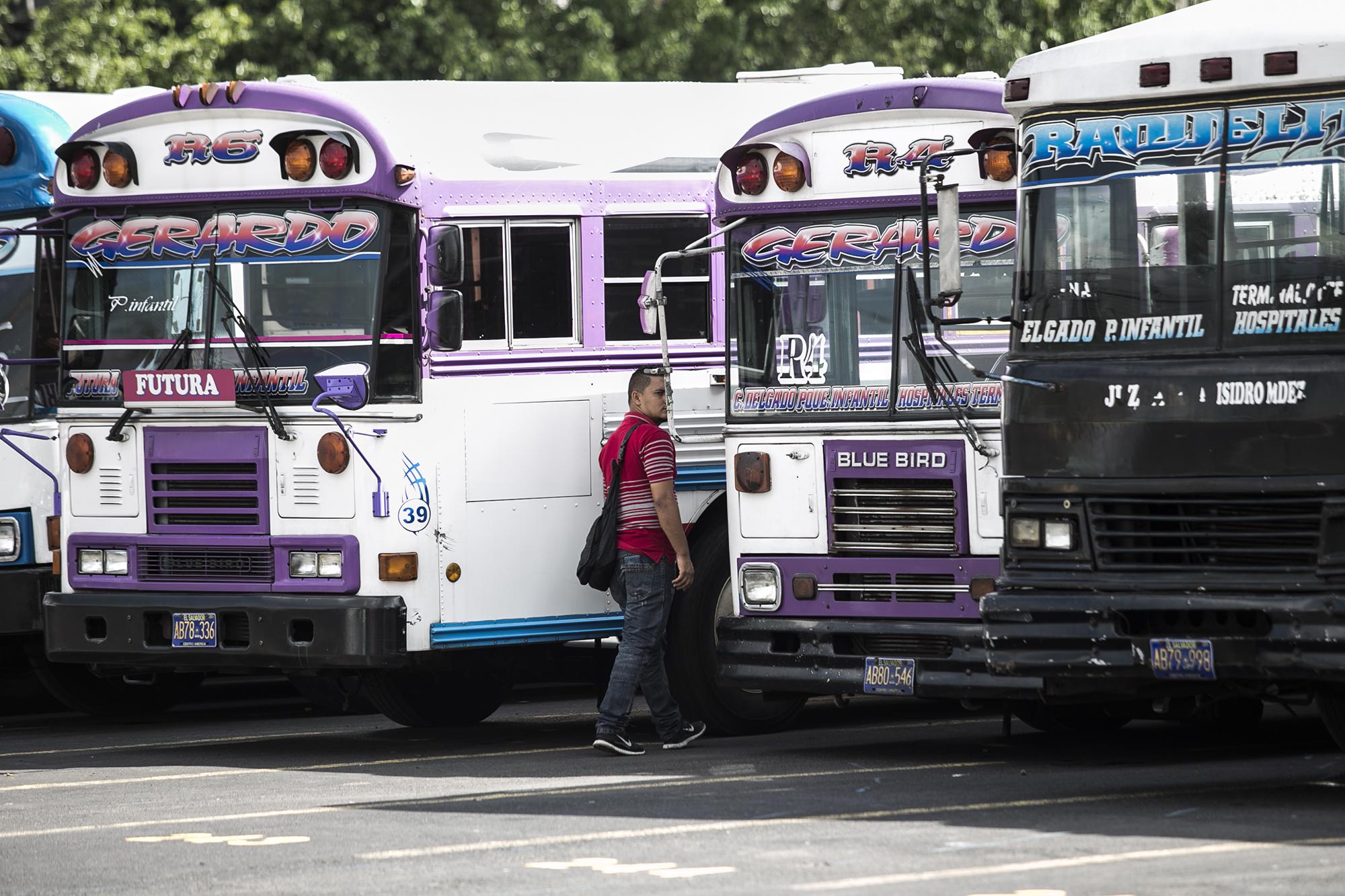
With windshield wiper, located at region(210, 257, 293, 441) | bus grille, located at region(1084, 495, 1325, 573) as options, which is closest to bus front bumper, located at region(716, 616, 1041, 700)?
bus grille, located at region(1084, 495, 1325, 573)

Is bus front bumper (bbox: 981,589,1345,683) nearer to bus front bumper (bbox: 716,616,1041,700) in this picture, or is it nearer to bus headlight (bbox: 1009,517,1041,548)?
bus headlight (bbox: 1009,517,1041,548)

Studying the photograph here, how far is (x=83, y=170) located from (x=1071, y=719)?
5580mm

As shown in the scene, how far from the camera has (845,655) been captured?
11289 mm

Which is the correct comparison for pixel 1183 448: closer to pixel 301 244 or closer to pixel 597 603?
pixel 597 603

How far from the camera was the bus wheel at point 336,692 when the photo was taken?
1346 centimetres

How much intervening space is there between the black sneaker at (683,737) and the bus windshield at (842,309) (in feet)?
5.02

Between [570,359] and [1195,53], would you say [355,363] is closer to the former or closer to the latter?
[570,359]

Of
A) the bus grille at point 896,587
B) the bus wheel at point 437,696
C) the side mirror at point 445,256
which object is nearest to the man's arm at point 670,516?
the bus grille at point 896,587

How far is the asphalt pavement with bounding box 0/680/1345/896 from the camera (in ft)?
Result: 26.9

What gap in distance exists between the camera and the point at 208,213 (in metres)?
12.1

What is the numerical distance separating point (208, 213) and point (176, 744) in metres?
2.76

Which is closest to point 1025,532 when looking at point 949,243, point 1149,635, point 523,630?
point 1149,635

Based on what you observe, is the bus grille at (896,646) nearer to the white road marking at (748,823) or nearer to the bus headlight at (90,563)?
the white road marking at (748,823)

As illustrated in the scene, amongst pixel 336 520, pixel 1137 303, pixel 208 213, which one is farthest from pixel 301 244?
pixel 1137 303
